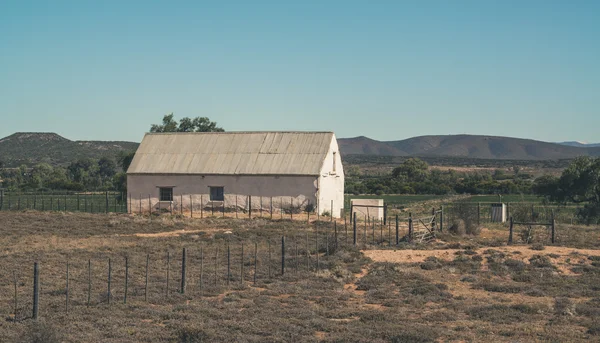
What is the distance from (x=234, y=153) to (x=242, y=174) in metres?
3.00

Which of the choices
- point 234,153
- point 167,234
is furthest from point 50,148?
point 167,234

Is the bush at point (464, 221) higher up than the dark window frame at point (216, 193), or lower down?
lower down

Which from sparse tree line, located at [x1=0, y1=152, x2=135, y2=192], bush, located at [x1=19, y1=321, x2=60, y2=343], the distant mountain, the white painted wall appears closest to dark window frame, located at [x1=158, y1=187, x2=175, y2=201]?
the white painted wall

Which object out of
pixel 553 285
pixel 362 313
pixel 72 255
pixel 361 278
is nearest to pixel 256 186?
pixel 72 255

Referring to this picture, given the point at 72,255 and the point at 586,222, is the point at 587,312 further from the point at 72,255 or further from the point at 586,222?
the point at 586,222

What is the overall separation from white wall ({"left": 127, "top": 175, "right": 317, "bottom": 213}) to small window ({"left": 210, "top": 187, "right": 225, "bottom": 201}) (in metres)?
0.27

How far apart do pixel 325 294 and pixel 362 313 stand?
307 centimetres

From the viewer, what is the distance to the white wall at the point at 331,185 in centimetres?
4678

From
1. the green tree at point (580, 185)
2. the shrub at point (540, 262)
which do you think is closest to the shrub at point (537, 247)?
the shrub at point (540, 262)

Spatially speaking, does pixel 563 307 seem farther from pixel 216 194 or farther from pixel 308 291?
pixel 216 194

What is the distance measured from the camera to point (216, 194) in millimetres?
48656

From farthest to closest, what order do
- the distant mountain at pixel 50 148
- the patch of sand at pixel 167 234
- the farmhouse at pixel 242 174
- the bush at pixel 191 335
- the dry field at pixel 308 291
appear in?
the distant mountain at pixel 50 148
the farmhouse at pixel 242 174
the patch of sand at pixel 167 234
the dry field at pixel 308 291
the bush at pixel 191 335

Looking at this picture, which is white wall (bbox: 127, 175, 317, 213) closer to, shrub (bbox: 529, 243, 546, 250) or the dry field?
the dry field

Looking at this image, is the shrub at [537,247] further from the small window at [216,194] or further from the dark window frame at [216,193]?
the small window at [216,194]
